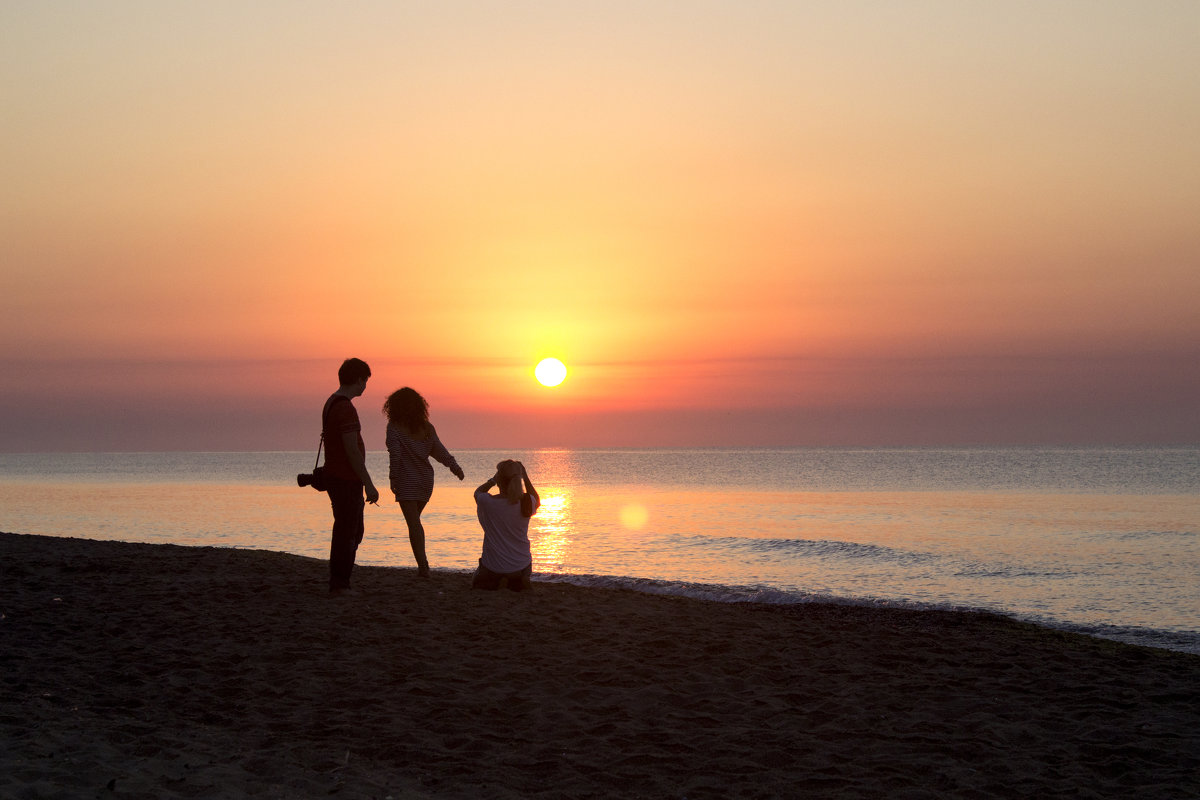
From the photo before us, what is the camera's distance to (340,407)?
30.7ft

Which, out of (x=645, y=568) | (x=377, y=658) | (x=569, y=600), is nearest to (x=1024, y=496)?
(x=645, y=568)

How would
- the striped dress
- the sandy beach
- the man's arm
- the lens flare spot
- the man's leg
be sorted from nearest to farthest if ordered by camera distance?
1. the sandy beach
2. the man's arm
3. the man's leg
4. the striped dress
5. the lens flare spot

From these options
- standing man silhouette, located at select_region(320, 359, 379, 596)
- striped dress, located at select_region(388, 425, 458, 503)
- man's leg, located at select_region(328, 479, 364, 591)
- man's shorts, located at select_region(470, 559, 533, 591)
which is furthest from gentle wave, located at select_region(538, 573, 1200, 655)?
standing man silhouette, located at select_region(320, 359, 379, 596)

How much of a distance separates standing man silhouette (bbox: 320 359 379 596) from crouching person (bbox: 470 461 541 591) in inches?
67.5

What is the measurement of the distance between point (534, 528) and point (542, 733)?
79.7 feet

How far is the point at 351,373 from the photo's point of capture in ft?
30.9

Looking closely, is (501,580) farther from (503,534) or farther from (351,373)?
(351,373)

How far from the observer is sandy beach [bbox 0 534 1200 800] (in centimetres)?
504

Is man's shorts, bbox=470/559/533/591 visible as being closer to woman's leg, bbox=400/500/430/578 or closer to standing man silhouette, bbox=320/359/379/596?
woman's leg, bbox=400/500/430/578

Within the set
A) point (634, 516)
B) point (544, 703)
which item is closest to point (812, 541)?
point (634, 516)

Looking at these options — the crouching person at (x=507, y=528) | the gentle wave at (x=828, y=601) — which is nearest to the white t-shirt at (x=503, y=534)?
the crouching person at (x=507, y=528)

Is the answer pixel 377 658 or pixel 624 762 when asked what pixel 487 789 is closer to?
pixel 624 762

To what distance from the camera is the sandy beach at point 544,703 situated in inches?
199

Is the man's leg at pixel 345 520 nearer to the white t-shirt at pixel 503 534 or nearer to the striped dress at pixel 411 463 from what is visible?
the striped dress at pixel 411 463
